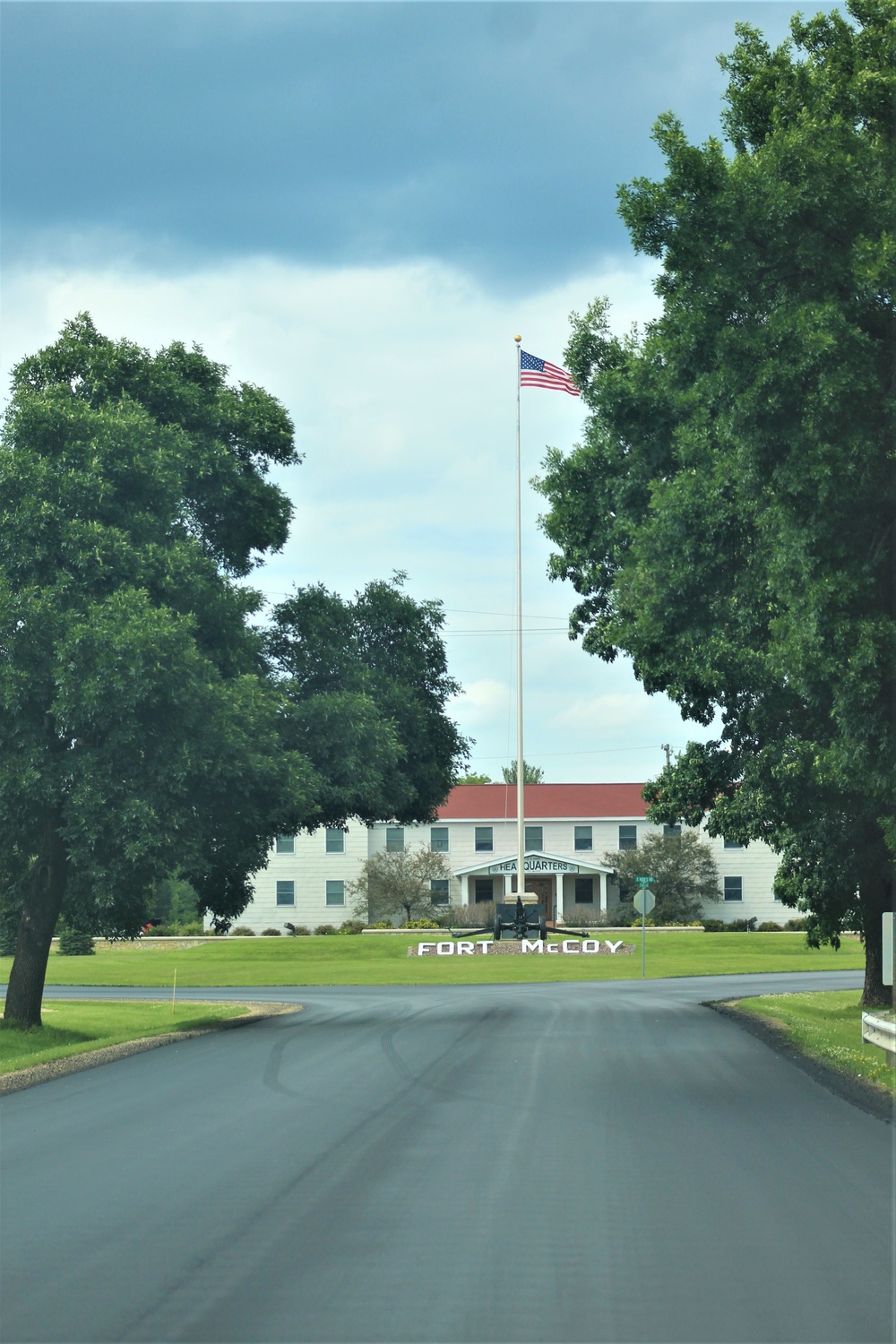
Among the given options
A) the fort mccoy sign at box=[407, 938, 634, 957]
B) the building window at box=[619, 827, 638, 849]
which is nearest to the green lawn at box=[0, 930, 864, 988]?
the fort mccoy sign at box=[407, 938, 634, 957]

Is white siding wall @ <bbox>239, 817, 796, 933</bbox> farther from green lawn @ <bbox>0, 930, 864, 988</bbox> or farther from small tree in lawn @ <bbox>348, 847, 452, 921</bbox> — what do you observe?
green lawn @ <bbox>0, 930, 864, 988</bbox>

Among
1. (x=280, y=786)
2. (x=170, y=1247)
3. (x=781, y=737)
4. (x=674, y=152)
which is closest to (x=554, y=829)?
(x=280, y=786)

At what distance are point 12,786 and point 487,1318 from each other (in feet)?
55.4

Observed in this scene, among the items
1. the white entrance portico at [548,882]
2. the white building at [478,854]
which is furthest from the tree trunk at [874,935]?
the white building at [478,854]

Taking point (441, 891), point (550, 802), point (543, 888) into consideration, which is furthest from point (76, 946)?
point (550, 802)

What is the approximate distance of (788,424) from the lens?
14.9m

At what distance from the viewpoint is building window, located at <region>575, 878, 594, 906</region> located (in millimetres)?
77375

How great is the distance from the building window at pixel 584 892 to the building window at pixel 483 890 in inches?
189

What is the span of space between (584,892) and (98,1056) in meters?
60.1

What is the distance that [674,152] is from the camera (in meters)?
15.0

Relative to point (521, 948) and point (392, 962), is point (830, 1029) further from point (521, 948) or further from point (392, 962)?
point (521, 948)

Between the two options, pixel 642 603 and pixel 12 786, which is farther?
pixel 12 786

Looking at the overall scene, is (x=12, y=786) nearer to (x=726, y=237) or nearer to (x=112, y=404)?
(x=112, y=404)

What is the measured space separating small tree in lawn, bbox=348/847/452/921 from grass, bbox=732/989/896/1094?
38826mm
